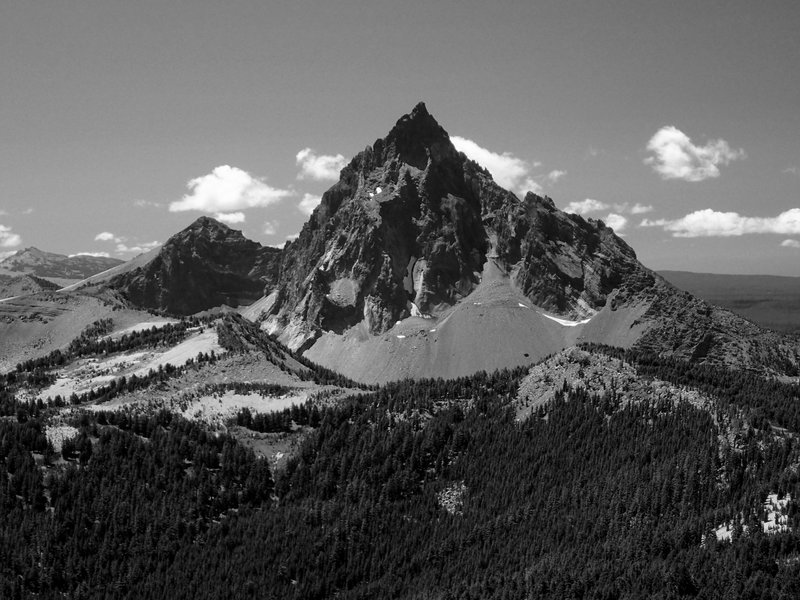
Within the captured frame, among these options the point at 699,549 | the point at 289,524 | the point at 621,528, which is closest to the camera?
the point at 699,549

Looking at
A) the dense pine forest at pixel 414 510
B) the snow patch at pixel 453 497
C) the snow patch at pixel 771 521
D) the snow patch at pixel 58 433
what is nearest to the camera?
the snow patch at pixel 771 521

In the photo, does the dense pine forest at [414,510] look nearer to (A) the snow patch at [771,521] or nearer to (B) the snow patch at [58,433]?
(A) the snow patch at [771,521]

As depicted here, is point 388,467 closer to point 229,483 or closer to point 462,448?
point 462,448

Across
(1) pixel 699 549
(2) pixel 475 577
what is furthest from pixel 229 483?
(1) pixel 699 549

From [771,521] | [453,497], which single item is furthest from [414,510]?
[771,521]

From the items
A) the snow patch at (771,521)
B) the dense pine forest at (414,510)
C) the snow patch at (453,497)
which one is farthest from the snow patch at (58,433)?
the snow patch at (771,521)

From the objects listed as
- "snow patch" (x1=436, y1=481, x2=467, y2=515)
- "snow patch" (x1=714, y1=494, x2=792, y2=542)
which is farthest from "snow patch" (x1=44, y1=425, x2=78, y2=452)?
"snow patch" (x1=714, y1=494, x2=792, y2=542)

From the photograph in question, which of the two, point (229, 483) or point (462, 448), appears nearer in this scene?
point (229, 483)

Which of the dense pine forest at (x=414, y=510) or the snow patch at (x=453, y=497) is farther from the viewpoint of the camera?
the snow patch at (x=453, y=497)
